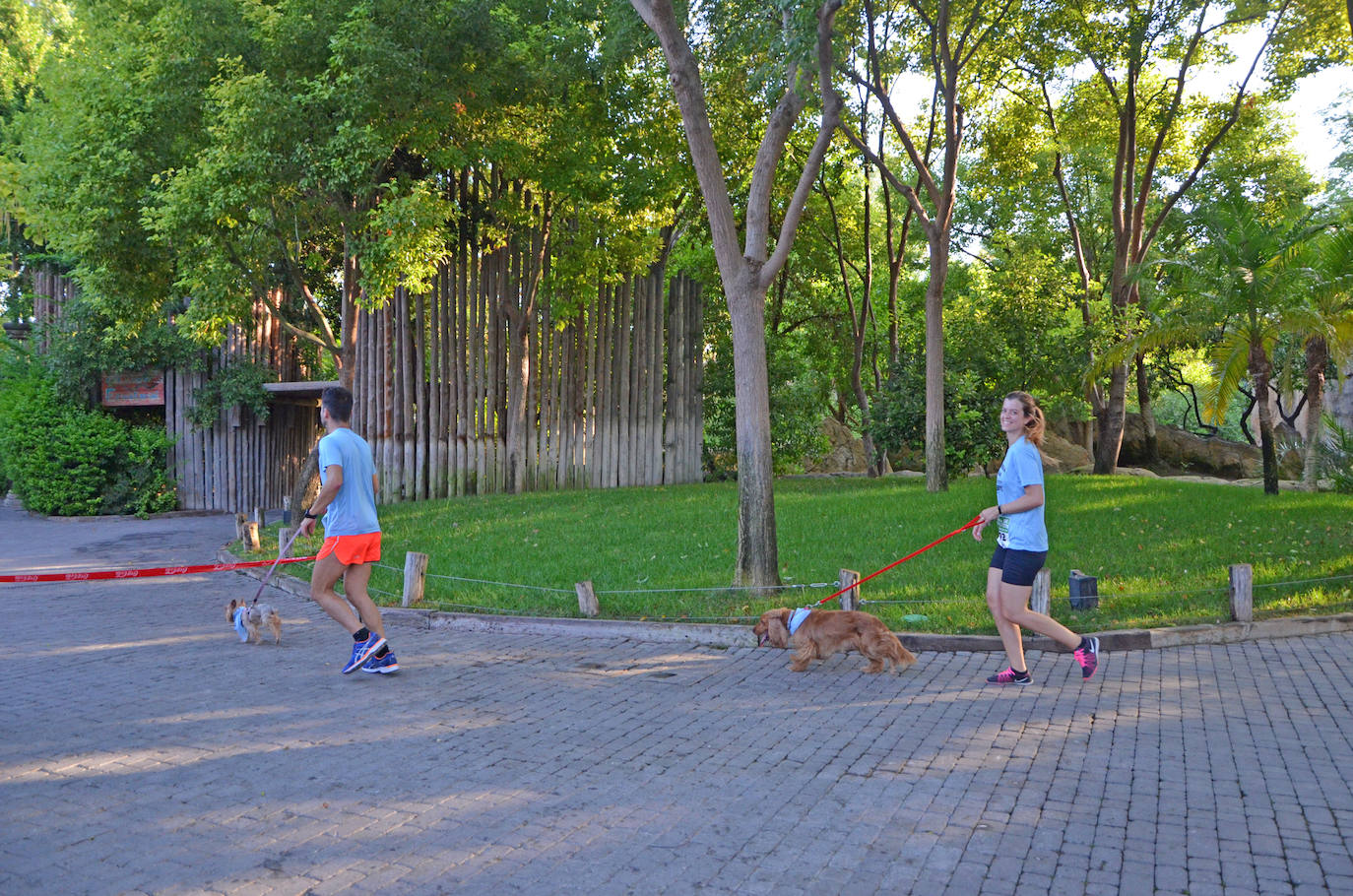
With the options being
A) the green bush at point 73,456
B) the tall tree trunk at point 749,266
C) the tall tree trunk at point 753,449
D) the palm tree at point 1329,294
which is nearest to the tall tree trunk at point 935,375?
the palm tree at point 1329,294

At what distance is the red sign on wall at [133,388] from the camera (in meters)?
23.6

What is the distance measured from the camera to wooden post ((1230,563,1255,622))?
830 cm

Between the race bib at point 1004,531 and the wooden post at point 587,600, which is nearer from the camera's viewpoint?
the race bib at point 1004,531

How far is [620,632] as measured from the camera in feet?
28.5

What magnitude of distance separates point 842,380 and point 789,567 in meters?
22.0

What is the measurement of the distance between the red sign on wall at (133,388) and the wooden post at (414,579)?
17.1 metres

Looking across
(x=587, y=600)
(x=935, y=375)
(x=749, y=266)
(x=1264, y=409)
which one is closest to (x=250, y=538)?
(x=587, y=600)

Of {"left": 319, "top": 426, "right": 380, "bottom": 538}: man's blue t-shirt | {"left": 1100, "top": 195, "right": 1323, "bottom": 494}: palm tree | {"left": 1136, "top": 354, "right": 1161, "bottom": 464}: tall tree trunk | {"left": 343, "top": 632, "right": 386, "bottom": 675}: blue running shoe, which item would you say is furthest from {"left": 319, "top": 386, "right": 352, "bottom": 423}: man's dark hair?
{"left": 1136, "top": 354, "right": 1161, "bottom": 464}: tall tree trunk

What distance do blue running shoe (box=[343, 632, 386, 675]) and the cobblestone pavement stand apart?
16 centimetres

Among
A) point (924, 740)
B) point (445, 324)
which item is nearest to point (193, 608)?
point (924, 740)

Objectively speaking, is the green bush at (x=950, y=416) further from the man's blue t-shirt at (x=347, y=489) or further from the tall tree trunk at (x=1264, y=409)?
the man's blue t-shirt at (x=347, y=489)

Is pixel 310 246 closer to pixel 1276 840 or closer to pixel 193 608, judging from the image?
pixel 193 608

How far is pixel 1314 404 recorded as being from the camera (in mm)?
20484

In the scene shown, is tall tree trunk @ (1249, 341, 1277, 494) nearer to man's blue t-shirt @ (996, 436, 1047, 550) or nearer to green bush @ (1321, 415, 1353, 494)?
green bush @ (1321, 415, 1353, 494)
